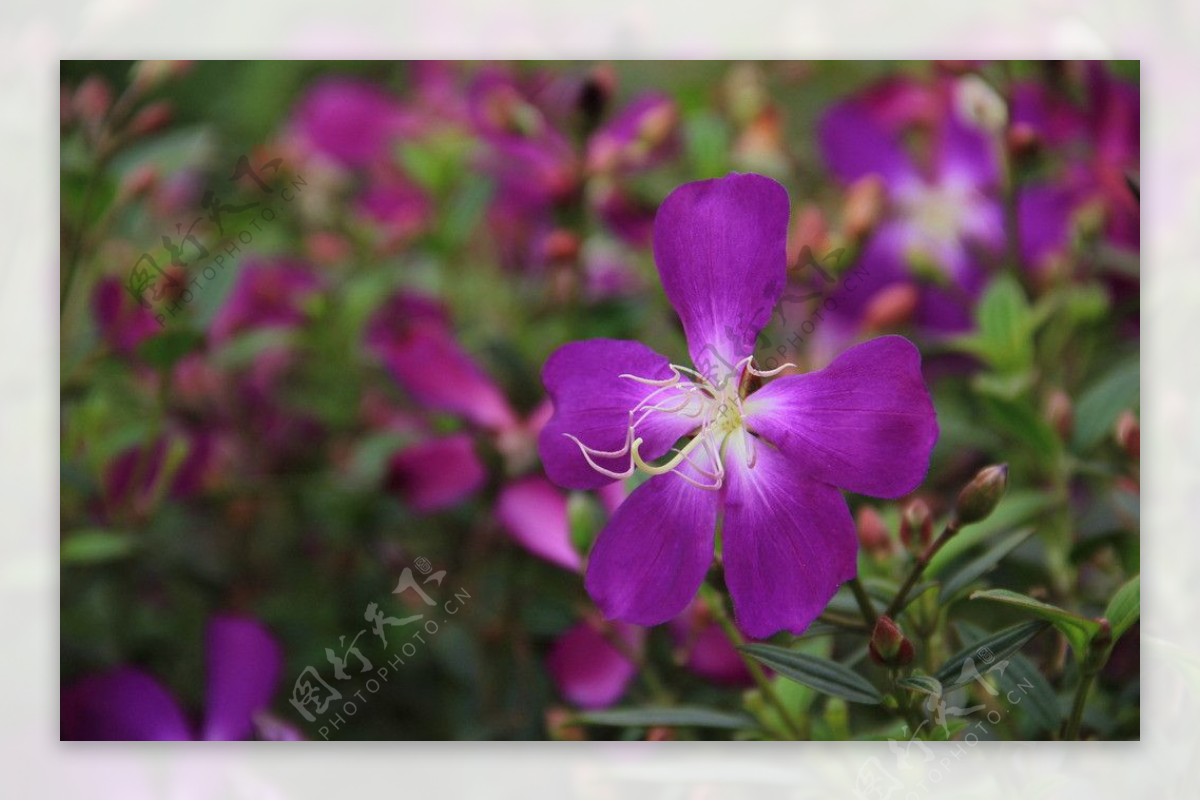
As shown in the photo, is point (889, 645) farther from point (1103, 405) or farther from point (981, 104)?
point (981, 104)

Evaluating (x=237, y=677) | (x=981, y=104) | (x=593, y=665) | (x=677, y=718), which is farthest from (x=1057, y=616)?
(x=237, y=677)

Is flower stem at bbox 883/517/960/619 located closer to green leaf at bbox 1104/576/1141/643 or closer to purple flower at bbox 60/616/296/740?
green leaf at bbox 1104/576/1141/643

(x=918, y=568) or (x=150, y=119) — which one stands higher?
(x=150, y=119)

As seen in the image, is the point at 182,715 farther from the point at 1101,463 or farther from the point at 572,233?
the point at 1101,463

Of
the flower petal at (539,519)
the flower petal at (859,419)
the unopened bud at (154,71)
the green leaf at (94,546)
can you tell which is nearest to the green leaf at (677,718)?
the flower petal at (539,519)

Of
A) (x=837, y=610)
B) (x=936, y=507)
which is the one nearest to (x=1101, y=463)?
(x=936, y=507)

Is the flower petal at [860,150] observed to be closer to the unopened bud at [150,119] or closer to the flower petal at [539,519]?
the flower petal at [539,519]
